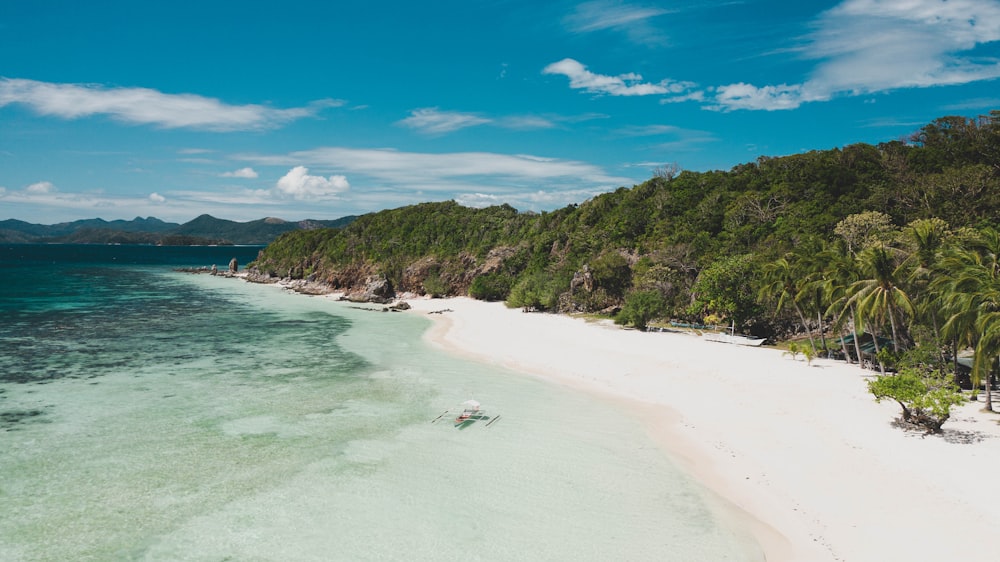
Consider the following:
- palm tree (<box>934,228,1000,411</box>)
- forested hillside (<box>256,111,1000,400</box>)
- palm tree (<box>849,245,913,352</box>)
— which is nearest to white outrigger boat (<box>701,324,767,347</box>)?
forested hillside (<box>256,111,1000,400</box>)

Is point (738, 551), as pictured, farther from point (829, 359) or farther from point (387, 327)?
point (387, 327)

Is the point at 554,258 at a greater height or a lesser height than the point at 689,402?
greater

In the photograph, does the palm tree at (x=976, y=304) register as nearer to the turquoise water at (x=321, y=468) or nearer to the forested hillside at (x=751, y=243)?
the forested hillside at (x=751, y=243)

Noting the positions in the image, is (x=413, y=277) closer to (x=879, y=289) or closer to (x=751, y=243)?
(x=751, y=243)

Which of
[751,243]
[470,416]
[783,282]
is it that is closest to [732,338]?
[783,282]

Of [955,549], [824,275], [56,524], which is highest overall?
[824,275]

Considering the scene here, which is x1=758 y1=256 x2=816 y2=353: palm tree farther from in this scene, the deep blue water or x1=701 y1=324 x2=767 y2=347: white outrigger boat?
the deep blue water

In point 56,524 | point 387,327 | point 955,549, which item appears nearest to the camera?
point 955,549

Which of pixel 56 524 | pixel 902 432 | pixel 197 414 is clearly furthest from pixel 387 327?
pixel 902 432

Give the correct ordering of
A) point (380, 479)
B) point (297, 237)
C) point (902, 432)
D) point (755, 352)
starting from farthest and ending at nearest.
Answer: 1. point (297, 237)
2. point (755, 352)
3. point (902, 432)
4. point (380, 479)
